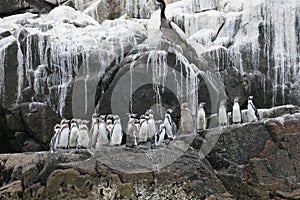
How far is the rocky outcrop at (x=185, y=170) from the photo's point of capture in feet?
45.8

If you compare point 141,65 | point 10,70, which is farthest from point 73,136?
point 10,70

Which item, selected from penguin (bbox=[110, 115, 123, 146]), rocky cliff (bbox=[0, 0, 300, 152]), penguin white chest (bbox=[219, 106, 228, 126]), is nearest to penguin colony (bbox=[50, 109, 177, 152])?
penguin (bbox=[110, 115, 123, 146])

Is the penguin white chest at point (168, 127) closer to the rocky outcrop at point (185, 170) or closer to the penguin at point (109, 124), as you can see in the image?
the penguin at point (109, 124)

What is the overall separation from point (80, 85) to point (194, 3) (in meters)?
6.69

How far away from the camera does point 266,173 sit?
1401 centimetres

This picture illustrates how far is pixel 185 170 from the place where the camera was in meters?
14.2

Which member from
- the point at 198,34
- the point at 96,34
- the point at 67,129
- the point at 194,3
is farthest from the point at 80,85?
the point at 194,3

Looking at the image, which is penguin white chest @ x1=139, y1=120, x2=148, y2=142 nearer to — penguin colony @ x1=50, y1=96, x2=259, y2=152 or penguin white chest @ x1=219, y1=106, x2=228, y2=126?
penguin colony @ x1=50, y1=96, x2=259, y2=152

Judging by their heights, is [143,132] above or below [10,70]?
below

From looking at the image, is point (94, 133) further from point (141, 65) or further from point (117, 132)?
point (141, 65)

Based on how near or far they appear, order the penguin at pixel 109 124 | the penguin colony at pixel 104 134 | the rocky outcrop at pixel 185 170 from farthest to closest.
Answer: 1. the penguin at pixel 109 124
2. the penguin colony at pixel 104 134
3. the rocky outcrop at pixel 185 170

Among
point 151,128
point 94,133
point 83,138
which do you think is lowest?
point 83,138

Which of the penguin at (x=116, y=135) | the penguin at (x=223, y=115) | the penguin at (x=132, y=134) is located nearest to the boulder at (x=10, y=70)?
the penguin at (x=116, y=135)

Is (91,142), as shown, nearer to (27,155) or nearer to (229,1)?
(27,155)
